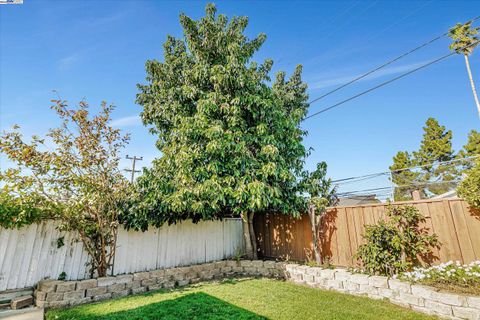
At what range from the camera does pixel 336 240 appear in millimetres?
5492

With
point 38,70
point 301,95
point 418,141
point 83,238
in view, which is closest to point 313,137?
point 301,95

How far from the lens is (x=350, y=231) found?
17.3 ft

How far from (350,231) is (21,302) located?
6623mm

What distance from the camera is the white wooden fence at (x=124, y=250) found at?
4.08 m

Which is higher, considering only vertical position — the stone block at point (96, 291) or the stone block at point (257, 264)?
the stone block at point (257, 264)

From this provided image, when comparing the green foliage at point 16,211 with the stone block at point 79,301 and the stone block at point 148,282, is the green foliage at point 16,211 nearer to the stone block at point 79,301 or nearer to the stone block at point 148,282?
the stone block at point 79,301

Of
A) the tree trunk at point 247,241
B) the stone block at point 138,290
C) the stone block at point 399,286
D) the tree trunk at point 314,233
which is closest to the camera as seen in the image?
the stone block at point 399,286

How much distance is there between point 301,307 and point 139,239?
4.08 meters

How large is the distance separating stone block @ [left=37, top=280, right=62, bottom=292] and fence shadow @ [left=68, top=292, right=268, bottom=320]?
0.57 m

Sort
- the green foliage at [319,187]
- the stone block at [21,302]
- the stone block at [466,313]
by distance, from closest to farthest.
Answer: the stone block at [466,313], the stone block at [21,302], the green foliage at [319,187]

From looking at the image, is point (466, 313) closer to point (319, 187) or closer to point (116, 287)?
point (319, 187)

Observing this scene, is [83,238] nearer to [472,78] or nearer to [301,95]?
[301,95]

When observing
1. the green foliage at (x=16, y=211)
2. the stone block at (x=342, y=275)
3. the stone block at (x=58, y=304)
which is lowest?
the stone block at (x=58, y=304)

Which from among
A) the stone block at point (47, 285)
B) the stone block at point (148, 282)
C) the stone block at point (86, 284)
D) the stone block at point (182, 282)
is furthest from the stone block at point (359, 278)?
the stone block at point (47, 285)
